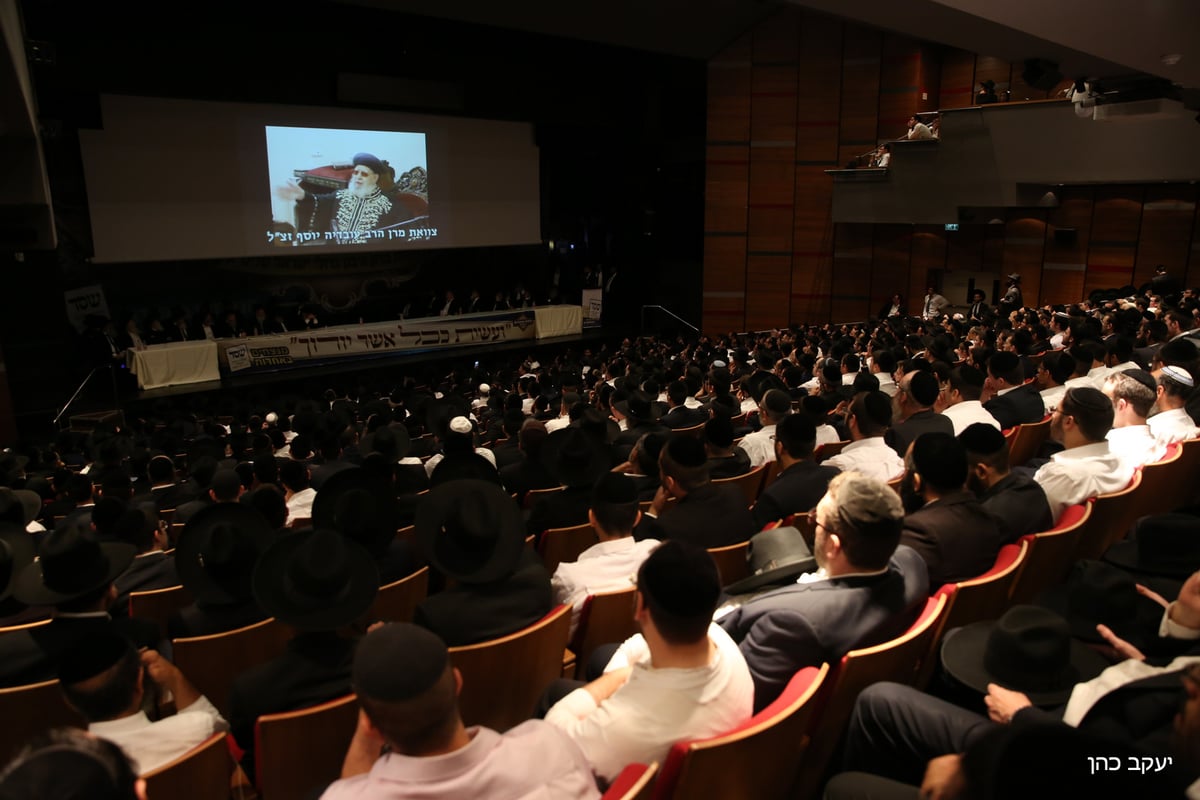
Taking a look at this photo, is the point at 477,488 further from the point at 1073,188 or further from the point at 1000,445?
the point at 1073,188

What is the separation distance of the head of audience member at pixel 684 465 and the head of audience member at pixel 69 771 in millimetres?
2559

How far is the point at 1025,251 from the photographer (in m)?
15.0

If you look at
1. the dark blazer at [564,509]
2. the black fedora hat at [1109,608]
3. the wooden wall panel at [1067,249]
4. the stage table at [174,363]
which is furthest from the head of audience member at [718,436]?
the wooden wall panel at [1067,249]

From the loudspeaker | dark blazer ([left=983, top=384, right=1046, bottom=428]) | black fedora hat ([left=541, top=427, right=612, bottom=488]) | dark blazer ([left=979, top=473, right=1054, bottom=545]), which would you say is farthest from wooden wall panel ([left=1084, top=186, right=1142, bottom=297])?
black fedora hat ([left=541, top=427, right=612, bottom=488])

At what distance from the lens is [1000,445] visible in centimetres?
354

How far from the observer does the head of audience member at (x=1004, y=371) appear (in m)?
5.89

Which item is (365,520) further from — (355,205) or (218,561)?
(355,205)

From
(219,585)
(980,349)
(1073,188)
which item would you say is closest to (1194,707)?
(219,585)

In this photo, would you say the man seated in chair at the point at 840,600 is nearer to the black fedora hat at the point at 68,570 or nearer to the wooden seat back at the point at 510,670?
the wooden seat back at the point at 510,670

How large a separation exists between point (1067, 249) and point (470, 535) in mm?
14992

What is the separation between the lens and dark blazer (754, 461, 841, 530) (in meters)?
3.91

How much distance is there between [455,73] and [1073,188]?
1148cm

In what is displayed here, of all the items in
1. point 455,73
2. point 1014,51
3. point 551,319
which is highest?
point 455,73

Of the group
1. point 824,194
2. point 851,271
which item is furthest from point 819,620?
point 824,194
